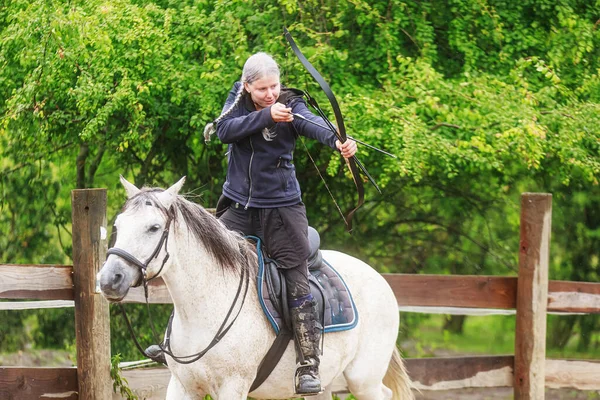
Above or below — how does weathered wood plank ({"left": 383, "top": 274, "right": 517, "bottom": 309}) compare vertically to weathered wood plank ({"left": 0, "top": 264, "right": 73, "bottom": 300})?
below

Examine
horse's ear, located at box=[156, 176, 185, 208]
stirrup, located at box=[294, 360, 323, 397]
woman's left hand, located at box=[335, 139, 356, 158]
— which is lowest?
stirrup, located at box=[294, 360, 323, 397]

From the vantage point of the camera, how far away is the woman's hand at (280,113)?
3992 mm

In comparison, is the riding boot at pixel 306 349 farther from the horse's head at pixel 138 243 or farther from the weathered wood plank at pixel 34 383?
the weathered wood plank at pixel 34 383

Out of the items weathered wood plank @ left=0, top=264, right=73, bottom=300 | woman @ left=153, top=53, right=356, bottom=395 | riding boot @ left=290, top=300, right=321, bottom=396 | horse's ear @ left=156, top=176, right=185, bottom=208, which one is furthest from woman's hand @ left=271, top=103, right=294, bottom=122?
weathered wood plank @ left=0, top=264, right=73, bottom=300

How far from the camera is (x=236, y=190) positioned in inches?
175

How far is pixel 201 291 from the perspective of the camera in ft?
13.6

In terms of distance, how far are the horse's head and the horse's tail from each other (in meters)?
2.11

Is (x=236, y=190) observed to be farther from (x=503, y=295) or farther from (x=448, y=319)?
(x=448, y=319)

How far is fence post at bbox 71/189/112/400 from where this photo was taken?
17.2 feet

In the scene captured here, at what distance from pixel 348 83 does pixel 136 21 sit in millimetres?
1854

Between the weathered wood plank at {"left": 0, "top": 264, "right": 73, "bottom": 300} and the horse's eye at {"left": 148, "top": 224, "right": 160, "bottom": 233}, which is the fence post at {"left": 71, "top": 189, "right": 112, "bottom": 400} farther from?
the horse's eye at {"left": 148, "top": 224, "right": 160, "bottom": 233}

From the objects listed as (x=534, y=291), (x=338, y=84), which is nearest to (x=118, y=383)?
(x=534, y=291)

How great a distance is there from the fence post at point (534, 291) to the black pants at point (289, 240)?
2.22 meters

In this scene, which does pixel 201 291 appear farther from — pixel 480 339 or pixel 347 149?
pixel 480 339
